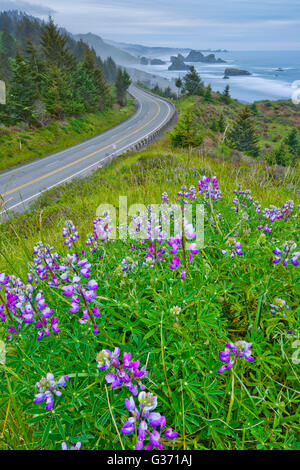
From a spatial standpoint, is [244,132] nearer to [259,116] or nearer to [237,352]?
[259,116]

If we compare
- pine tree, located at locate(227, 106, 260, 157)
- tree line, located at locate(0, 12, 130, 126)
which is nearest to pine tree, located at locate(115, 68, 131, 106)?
tree line, located at locate(0, 12, 130, 126)

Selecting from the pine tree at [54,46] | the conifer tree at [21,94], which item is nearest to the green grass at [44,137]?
the conifer tree at [21,94]

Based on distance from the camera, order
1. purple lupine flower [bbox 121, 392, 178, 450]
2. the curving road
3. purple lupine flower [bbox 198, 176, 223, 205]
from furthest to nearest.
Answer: the curving road → purple lupine flower [bbox 198, 176, 223, 205] → purple lupine flower [bbox 121, 392, 178, 450]

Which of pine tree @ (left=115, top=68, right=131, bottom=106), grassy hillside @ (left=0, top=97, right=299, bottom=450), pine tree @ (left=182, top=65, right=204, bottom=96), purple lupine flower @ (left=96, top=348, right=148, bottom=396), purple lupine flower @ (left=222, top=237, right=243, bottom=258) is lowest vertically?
grassy hillside @ (left=0, top=97, right=299, bottom=450)

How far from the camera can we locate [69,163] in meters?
29.9

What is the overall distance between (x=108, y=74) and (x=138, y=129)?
88.5 m

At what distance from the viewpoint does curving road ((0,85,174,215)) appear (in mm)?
23239

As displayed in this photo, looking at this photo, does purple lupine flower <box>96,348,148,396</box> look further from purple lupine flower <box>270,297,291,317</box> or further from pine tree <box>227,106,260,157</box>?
pine tree <box>227,106,260,157</box>

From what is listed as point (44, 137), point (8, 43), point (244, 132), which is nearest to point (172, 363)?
point (44, 137)

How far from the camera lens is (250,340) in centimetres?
181

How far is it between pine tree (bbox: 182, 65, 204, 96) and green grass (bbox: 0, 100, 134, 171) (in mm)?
49409

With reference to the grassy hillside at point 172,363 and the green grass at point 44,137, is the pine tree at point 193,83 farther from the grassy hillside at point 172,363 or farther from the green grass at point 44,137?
the grassy hillside at point 172,363

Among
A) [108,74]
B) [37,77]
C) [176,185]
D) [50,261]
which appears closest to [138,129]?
[37,77]

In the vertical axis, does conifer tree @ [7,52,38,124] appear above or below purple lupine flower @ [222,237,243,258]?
above
